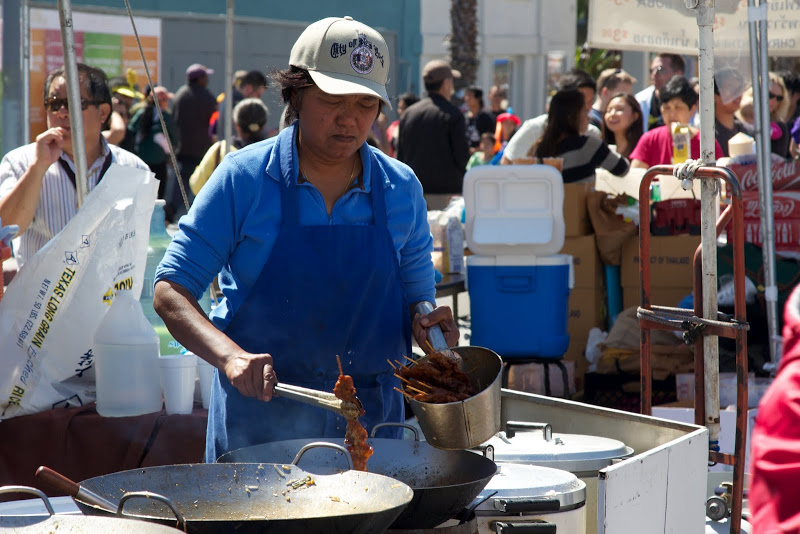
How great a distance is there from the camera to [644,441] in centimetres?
245

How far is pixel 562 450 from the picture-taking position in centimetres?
232

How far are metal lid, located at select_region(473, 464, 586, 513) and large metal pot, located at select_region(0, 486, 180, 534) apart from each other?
2.33ft

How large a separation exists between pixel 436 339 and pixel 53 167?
2.11 meters

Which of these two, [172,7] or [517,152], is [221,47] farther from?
[517,152]

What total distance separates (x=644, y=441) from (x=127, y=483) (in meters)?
1.26

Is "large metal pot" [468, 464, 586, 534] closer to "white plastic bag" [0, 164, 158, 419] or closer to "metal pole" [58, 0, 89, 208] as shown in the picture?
"white plastic bag" [0, 164, 158, 419]

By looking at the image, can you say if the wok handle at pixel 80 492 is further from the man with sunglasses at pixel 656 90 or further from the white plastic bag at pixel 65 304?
the man with sunglasses at pixel 656 90

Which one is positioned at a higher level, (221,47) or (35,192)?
(221,47)

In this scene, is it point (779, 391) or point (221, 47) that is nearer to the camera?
point (779, 391)

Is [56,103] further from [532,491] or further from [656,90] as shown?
[656,90]

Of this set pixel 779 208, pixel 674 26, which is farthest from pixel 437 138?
pixel 779 208

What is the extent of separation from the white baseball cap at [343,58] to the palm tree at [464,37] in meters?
19.3

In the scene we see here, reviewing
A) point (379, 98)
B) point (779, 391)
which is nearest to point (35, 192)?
point (379, 98)

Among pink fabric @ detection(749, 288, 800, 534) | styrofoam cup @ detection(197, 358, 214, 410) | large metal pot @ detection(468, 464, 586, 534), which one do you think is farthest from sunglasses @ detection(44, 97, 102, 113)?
pink fabric @ detection(749, 288, 800, 534)
